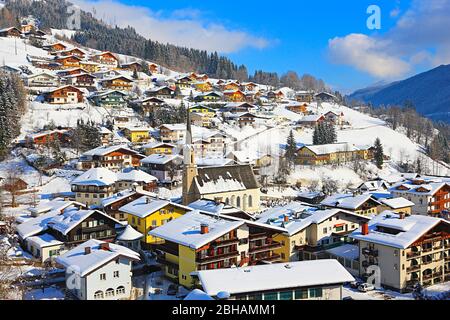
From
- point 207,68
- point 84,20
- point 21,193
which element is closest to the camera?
point 21,193

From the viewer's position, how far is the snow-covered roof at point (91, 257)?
56.1 ft

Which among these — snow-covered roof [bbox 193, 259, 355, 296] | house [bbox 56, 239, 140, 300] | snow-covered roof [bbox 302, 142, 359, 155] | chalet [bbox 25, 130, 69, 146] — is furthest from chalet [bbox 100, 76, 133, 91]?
snow-covered roof [bbox 193, 259, 355, 296]

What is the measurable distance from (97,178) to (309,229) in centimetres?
1617

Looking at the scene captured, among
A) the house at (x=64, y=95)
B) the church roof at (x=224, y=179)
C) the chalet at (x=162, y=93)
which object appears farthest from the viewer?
the chalet at (x=162, y=93)

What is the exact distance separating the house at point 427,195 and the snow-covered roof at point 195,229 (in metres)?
20.5

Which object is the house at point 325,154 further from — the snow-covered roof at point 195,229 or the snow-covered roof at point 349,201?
the snow-covered roof at point 195,229

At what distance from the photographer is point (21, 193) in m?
33.1

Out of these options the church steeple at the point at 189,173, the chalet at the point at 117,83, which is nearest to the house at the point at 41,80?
the chalet at the point at 117,83

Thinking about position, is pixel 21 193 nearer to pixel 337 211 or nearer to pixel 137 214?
pixel 137 214

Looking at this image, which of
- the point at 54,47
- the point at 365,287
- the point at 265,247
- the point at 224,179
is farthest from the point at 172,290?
the point at 54,47

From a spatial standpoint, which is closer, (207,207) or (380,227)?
(380,227)
